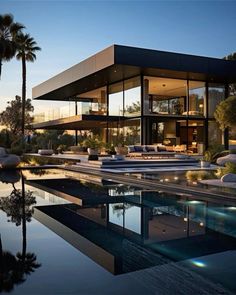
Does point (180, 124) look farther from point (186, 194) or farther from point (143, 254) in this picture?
point (143, 254)

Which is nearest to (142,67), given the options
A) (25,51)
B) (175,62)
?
(175,62)

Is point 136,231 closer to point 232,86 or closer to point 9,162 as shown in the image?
point 9,162

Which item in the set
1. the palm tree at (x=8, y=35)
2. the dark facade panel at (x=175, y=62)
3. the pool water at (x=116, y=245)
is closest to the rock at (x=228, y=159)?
the dark facade panel at (x=175, y=62)

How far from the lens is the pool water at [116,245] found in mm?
3838

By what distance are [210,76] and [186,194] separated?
55.3 feet

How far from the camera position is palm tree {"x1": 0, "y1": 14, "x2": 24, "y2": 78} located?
1088 inches

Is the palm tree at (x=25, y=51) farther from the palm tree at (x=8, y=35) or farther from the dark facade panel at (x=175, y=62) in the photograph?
the dark facade panel at (x=175, y=62)

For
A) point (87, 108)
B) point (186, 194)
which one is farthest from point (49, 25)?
point (186, 194)

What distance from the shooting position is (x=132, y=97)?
25281mm

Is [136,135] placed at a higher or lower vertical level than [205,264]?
higher

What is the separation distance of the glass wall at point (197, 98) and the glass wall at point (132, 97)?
4.43 metres

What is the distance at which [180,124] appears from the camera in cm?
2883

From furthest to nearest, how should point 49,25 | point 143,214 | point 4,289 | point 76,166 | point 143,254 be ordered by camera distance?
point 49,25 → point 76,166 → point 143,214 → point 143,254 → point 4,289

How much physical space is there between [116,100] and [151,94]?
3.64m
